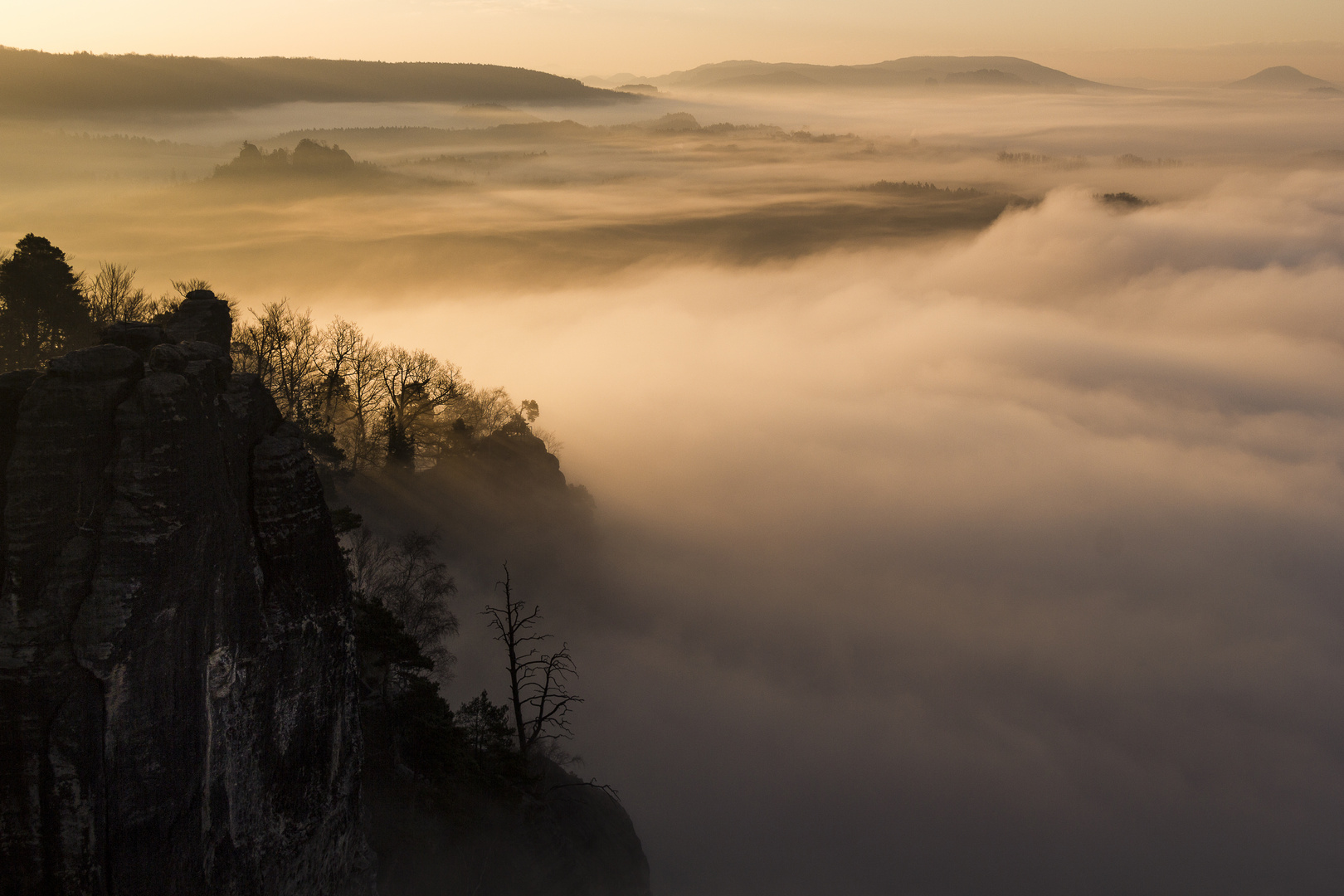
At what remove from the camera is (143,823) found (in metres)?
14.9

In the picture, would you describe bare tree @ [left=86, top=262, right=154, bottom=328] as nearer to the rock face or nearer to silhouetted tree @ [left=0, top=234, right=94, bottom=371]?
silhouetted tree @ [left=0, top=234, right=94, bottom=371]

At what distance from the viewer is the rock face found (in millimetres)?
13992

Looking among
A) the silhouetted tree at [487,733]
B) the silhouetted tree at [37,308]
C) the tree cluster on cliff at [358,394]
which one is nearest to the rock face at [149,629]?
the silhouetted tree at [487,733]

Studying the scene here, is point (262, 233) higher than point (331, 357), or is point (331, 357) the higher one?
point (262, 233)

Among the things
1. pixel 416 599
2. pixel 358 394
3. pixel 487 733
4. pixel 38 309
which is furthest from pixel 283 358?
pixel 487 733

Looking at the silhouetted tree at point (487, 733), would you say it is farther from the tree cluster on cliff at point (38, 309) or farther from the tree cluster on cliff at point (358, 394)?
the tree cluster on cliff at point (38, 309)

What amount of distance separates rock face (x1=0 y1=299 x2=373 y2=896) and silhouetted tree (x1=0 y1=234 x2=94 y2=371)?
25.5m

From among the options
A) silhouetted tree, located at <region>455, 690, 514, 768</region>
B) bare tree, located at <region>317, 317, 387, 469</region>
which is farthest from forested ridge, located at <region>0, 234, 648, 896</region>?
bare tree, located at <region>317, 317, 387, 469</region>

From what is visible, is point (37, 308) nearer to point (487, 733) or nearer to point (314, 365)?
point (314, 365)

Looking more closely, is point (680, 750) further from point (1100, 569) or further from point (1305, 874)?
point (1100, 569)

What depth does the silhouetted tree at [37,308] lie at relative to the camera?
35.5 meters

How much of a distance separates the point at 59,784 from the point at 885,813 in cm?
7426

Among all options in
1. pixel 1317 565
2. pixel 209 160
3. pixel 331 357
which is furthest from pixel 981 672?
pixel 209 160

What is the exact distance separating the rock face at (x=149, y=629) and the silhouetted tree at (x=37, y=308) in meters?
25.5
